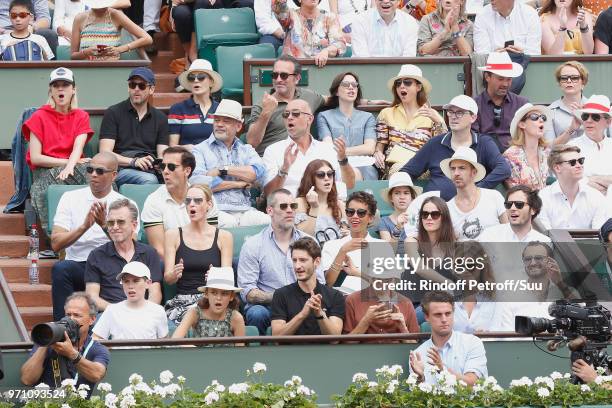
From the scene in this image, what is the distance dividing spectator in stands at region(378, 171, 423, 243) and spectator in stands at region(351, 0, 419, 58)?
2498mm

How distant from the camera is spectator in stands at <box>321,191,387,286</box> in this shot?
1334 cm

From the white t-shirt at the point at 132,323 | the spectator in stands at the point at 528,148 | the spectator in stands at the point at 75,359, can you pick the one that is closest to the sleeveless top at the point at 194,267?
the white t-shirt at the point at 132,323

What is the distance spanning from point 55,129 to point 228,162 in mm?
1379

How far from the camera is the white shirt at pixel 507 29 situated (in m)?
16.6

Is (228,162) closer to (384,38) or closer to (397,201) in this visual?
(397,201)

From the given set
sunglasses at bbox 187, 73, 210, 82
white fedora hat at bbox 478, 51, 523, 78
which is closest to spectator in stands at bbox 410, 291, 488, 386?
white fedora hat at bbox 478, 51, 523, 78

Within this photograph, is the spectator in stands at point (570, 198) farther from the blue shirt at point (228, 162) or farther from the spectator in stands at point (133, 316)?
the spectator in stands at point (133, 316)

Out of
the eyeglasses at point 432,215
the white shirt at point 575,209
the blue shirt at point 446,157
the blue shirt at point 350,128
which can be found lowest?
the white shirt at point 575,209

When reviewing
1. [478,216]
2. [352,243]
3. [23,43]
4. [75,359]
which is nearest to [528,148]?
[478,216]

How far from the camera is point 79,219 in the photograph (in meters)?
13.7

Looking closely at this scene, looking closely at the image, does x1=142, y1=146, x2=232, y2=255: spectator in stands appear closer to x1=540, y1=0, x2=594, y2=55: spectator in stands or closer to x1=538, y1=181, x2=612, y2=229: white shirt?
x1=538, y1=181, x2=612, y2=229: white shirt

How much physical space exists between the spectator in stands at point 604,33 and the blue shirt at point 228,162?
399 centimetres

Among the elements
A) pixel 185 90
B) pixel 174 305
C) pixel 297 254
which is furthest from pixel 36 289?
pixel 185 90

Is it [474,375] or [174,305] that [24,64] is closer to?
[174,305]
